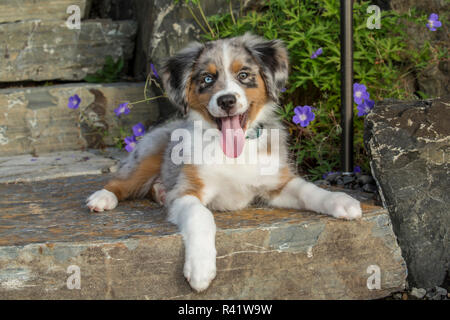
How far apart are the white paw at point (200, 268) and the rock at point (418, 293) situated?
4.18 ft

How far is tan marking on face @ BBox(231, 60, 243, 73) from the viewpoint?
10.4 feet

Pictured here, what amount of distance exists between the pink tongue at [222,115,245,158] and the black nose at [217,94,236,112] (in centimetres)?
18

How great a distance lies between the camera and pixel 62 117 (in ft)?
17.1

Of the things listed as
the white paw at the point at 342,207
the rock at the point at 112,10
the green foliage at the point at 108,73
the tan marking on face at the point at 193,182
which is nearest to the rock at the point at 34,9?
the rock at the point at 112,10

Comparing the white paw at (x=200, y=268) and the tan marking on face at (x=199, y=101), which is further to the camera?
the tan marking on face at (x=199, y=101)

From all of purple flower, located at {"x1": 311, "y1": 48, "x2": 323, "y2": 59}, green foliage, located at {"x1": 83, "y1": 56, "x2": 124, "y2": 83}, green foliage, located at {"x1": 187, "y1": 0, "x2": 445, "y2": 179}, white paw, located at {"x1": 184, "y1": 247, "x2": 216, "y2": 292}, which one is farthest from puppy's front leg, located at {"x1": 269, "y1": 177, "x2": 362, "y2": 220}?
green foliage, located at {"x1": 83, "y1": 56, "x2": 124, "y2": 83}

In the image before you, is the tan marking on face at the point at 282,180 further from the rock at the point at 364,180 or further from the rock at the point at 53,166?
the rock at the point at 53,166

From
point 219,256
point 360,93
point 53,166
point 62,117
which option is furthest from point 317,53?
point 62,117

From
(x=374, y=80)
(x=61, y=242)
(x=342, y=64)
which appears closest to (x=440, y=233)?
(x=342, y=64)

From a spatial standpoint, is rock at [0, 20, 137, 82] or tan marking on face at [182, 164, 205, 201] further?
rock at [0, 20, 137, 82]

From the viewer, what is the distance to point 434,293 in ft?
9.39

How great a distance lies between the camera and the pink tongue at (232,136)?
10.3ft

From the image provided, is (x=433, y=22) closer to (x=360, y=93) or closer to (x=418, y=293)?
(x=360, y=93)

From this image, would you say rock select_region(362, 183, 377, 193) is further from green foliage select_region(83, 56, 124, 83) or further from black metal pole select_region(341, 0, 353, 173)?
green foliage select_region(83, 56, 124, 83)
